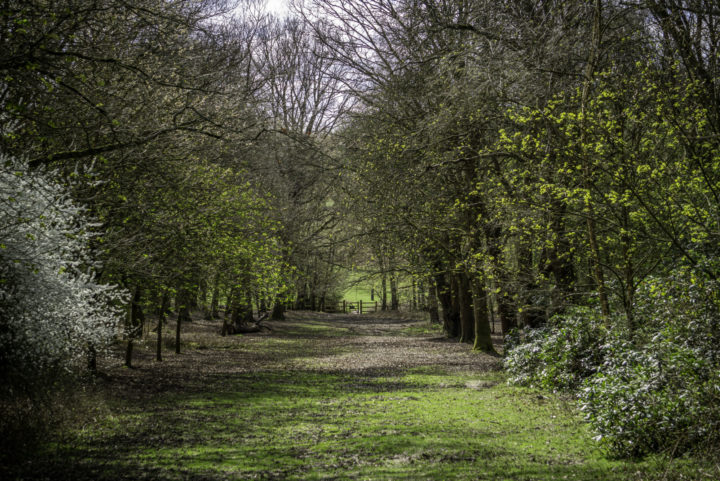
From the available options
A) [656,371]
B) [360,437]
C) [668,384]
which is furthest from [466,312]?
[668,384]

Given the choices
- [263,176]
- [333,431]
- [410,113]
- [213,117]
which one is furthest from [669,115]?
[263,176]

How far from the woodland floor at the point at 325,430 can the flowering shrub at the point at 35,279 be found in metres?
1.42

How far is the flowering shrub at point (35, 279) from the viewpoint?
6988 mm

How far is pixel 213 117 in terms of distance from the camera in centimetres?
1248

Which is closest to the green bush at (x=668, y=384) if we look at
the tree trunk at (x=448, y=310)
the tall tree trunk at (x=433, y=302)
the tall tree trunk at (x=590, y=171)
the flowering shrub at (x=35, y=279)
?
the tall tree trunk at (x=590, y=171)

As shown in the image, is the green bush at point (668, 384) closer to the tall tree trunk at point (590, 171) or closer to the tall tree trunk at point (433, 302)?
the tall tree trunk at point (590, 171)

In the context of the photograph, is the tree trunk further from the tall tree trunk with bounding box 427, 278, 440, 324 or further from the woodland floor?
the woodland floor

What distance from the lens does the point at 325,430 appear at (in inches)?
401

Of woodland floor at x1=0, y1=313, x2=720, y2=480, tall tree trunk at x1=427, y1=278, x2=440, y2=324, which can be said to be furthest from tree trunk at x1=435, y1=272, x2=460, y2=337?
woodland floor at x1=0, y1=313, x2=720, y2=480

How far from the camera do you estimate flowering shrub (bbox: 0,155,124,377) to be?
22.9 feet

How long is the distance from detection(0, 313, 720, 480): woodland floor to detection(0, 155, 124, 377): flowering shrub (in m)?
1.42

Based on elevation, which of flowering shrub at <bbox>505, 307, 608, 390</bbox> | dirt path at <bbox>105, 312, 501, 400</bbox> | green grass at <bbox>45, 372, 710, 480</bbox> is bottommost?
green grass at <bbox>45, 372, 710, 480</bbox>

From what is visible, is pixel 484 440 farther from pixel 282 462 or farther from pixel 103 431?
pixel 103 431

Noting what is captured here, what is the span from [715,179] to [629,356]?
402 centimetres
